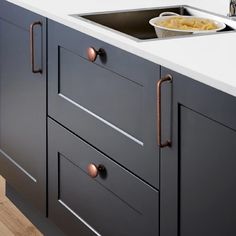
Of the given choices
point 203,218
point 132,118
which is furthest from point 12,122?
point 203,218

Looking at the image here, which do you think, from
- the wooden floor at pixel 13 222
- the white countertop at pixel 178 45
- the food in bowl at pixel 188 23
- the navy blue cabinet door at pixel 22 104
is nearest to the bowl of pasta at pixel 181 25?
the food in bowl at pixel 188 23

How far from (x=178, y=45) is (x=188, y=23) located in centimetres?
40

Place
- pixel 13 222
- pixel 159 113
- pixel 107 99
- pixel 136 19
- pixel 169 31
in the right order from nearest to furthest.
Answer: pixel 159 113, pixel 107 99, pixel 169 31, pixel 136 19, pixel 13 222

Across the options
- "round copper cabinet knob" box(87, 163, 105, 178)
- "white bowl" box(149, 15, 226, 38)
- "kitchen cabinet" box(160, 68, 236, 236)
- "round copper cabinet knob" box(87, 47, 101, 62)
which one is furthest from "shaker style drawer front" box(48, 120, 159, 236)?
"white bowl" box(149, 15, 226, 38)

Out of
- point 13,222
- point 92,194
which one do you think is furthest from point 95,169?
point 13,222

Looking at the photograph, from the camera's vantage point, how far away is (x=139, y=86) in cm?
209

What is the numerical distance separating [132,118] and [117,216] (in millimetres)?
335

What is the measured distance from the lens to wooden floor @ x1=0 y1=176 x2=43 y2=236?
122 inches

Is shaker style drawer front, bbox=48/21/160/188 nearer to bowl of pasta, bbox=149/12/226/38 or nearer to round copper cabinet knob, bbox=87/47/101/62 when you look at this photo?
round copper cabinet knob, bbox=87/47/101/62

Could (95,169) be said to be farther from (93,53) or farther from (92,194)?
(93,53)

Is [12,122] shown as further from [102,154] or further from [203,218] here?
[203,218]

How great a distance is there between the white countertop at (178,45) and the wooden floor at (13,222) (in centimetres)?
93

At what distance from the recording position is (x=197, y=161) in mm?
1885

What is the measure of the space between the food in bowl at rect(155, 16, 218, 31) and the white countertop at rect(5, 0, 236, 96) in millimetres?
188
